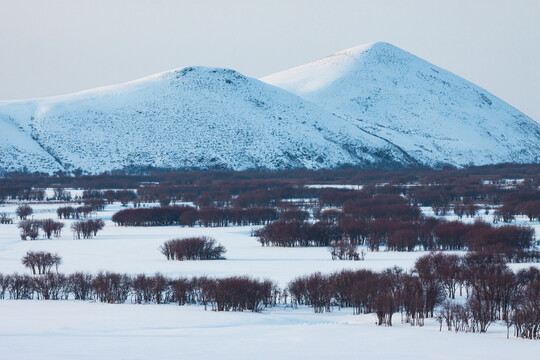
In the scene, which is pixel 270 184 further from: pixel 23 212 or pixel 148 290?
pixel 148 290

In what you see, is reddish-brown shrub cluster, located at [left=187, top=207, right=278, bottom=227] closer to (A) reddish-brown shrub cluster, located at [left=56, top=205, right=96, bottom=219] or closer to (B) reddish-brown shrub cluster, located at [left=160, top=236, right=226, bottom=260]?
(A) reddish-brown shrub cluster, located at [left=56, top=205, right=96, bottom=219]

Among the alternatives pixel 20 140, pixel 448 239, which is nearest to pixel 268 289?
pixel 448 239

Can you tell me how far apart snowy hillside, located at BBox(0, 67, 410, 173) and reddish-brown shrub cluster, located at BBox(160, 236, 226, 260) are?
106660 mm

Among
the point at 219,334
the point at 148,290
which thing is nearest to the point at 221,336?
the point at 219,334

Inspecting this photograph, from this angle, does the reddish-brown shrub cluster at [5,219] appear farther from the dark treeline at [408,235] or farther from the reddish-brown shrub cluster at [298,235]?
the reddish-brown shrub cluster at [298,235]

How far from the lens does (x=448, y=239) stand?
55000 mm

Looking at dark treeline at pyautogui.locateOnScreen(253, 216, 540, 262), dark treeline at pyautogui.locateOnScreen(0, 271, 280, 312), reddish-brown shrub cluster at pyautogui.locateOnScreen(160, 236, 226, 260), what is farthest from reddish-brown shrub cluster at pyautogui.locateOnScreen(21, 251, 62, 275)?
dark treeline at pyautogui.locateOnScreen(253, 216, 540, 262)

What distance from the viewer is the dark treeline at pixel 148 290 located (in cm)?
3347

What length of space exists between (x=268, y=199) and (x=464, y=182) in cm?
3899

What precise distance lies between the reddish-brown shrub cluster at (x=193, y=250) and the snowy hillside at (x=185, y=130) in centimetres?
10666

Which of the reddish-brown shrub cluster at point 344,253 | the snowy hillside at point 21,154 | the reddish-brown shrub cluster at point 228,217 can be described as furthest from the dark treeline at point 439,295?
the snowy hillside at point 21,154

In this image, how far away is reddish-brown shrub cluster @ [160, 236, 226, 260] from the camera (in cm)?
5028

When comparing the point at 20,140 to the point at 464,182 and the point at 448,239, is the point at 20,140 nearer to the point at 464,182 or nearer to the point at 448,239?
the point at 464,182

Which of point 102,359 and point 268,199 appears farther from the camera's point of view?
point 268,199
